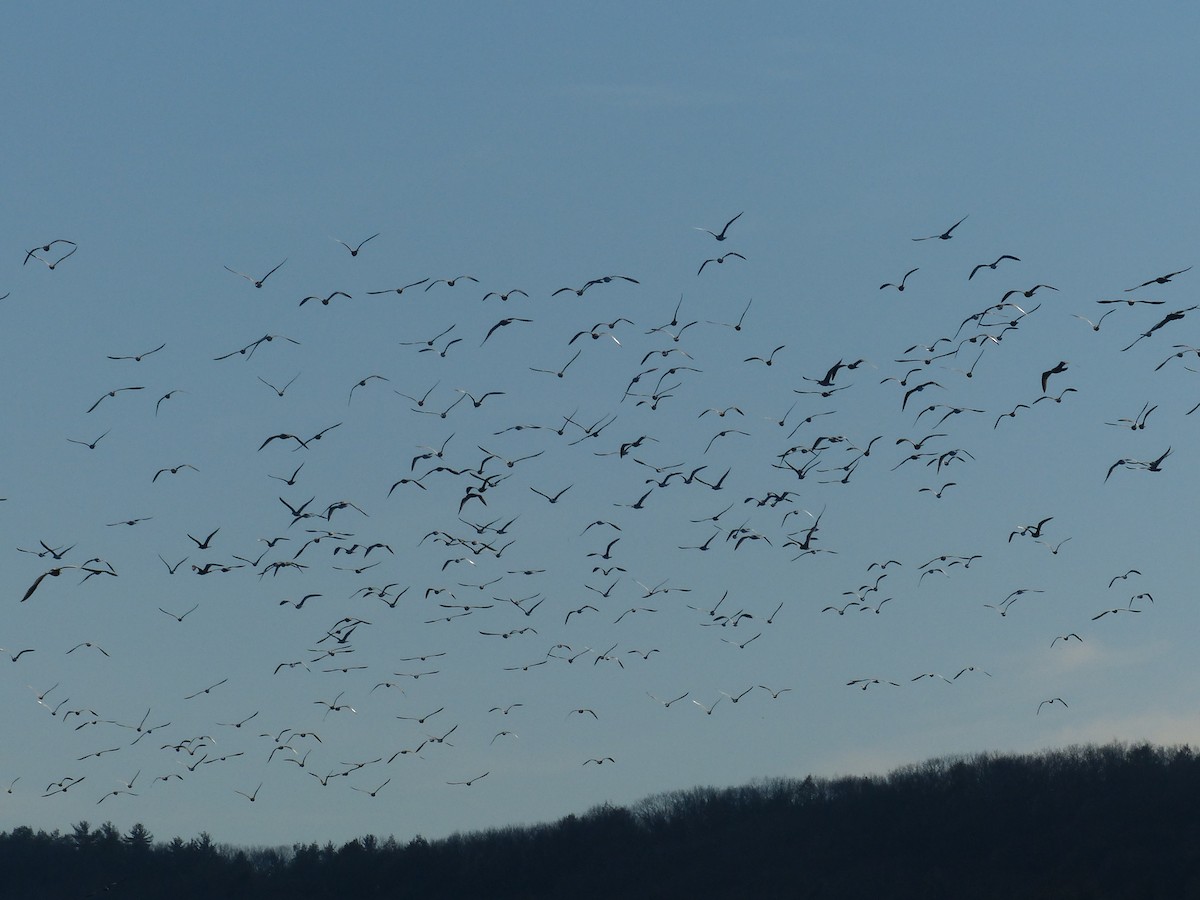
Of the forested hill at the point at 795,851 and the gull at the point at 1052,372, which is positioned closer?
the gull at the point at 1052,372

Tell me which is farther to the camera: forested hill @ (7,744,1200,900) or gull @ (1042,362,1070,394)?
forested hill @ (7,744,1200,900)

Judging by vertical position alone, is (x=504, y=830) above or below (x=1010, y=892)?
above

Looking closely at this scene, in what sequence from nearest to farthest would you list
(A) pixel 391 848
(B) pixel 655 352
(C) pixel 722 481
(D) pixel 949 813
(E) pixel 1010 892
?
(B) pixel 655 352 < (C) pixel 722 481 < (E) pixel 1010 892 < (D) pixel 949 813 < (A) pixel 391 848

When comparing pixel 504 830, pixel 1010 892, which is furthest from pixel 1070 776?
pixel 504 830

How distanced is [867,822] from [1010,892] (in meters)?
15.8

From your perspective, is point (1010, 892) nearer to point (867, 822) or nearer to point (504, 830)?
point (867, 822)

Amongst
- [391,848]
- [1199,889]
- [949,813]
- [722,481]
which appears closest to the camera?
[722,481]

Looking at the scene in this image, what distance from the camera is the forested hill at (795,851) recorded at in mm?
79125

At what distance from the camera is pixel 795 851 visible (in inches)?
3588

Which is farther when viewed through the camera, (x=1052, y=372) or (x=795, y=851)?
(x=795, y=851)

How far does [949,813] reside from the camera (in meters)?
89.4

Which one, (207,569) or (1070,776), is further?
(1070,776)

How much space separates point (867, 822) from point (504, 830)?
22.9 m

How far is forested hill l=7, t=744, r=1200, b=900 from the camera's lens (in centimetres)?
7912
